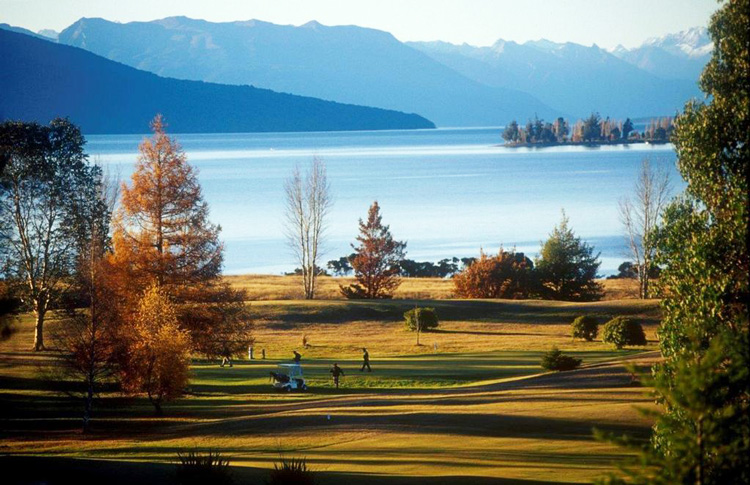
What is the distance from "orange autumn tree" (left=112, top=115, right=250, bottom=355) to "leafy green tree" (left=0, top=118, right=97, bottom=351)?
10101mm

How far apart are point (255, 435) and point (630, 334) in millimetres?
25870

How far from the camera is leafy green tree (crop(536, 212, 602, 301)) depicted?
7138cm

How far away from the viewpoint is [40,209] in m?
48.3

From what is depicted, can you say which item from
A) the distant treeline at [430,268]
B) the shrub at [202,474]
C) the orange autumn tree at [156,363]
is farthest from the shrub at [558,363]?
the distant treeline at [430,268]

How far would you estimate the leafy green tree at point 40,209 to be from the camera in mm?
45781

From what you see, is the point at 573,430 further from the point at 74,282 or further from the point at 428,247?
the point at 428,247

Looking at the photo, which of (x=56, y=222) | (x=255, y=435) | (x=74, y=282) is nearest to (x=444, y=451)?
(x=255, y=435)

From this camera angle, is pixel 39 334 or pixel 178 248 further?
pixel 39 334

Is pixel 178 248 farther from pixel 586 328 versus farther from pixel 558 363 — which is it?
pixel 586 328

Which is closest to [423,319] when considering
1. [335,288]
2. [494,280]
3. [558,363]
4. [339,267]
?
[494,280]

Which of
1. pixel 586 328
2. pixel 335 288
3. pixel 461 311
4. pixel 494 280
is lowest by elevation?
pixel 586 328

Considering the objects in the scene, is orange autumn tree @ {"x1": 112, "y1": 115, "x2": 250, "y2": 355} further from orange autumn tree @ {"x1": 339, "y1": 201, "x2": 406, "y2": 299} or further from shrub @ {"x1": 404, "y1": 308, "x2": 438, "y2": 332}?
orange autumn tree @ {"x1": 339, "y1": 201, "x2": 406, "y2": 299}

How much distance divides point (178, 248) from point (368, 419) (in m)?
17.2

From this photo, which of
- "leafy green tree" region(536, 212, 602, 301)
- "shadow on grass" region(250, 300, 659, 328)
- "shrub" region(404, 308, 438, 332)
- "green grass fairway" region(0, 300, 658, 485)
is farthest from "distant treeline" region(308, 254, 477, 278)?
"green grass fairway" region(0, 300, 658, 485)
